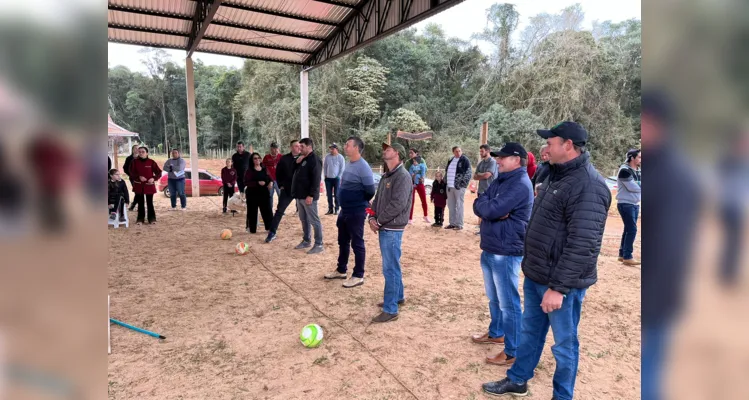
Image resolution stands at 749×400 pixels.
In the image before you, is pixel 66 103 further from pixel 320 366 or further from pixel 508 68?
pixel 508 68

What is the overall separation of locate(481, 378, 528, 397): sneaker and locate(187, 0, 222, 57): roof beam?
8438 mm

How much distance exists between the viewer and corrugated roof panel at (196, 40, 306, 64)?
11672 millimetres

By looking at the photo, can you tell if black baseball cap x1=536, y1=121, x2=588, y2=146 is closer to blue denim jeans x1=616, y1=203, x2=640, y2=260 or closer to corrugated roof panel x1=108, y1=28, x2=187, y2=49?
blue denim jeans x1=616, y1=203, x2=640, y2=260

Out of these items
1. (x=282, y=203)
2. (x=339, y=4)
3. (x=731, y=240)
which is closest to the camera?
(x=731, y=240)

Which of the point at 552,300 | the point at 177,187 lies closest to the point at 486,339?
the point at 552,300

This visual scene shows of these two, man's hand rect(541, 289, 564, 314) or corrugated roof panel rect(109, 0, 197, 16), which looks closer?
man's hand rect(541, 289, 564, 314)

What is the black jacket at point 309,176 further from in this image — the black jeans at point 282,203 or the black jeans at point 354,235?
the black jeans at point 354,235

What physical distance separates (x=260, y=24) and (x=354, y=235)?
8.03m

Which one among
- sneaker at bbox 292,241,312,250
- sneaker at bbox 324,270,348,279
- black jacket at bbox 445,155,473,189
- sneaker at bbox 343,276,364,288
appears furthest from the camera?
black jacket at bbox 445,155,473,189

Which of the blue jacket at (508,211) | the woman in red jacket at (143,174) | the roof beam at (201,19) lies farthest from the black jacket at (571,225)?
the roof beam at (201,19)

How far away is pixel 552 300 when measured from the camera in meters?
2.24

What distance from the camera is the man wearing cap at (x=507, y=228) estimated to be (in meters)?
2.92

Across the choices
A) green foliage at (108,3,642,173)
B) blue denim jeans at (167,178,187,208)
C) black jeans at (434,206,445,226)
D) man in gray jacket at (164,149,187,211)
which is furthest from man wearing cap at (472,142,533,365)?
green foliage at (108,3,642,173)

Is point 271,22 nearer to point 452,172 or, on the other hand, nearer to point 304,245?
point 452,172
